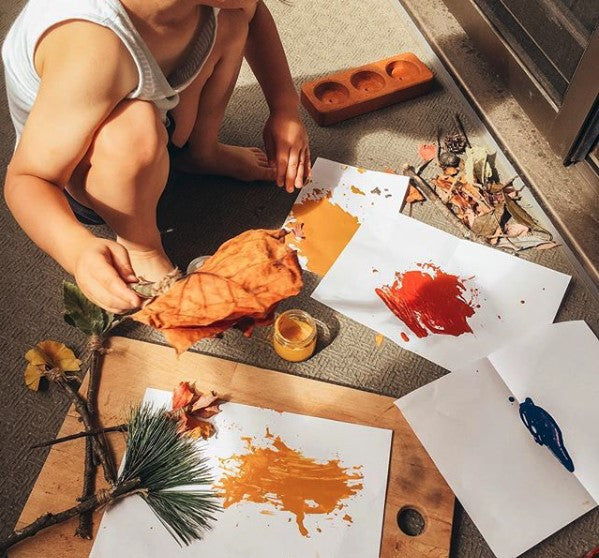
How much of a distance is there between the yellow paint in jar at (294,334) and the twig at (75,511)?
0.29 metres

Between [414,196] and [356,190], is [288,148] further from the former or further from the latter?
[414,196]

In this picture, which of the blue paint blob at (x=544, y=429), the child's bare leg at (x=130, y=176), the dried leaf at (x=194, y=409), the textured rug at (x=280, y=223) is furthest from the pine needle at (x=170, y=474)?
the blue paint blob at (x=544, y=429)

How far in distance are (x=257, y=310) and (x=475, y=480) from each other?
16.0 inches

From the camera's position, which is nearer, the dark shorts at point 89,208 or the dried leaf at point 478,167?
the dark shorts at point 89,208

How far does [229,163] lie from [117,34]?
1.37ft

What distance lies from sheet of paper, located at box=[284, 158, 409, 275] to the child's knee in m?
0.34

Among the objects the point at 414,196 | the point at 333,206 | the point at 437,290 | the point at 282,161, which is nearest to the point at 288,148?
the point at 282,161

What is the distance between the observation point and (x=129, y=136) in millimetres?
848

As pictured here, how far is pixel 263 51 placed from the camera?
1124 millimetres

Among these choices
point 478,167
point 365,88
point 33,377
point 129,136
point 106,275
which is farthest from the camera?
point 365,88

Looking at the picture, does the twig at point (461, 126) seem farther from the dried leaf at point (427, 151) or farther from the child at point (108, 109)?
the child at point (108, 109)

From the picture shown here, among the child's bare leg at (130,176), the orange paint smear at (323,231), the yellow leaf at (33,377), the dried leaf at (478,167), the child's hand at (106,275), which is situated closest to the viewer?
the child's hand at (106,275)

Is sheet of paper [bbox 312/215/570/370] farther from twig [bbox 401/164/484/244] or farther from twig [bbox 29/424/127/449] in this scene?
twig [bbox 29/424/127/449]

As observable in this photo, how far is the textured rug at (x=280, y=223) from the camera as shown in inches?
37.2
